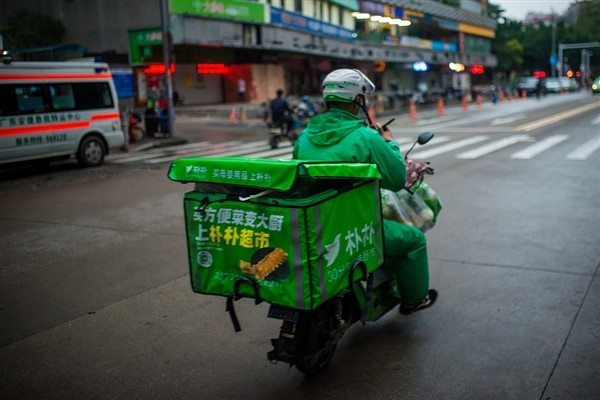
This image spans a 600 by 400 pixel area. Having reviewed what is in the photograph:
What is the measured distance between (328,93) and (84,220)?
603 centimetres

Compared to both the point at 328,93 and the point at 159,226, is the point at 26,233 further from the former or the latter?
the point at 328,93

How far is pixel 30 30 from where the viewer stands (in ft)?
106

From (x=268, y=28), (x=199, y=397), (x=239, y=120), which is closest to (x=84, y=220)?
(x=199, y=397)

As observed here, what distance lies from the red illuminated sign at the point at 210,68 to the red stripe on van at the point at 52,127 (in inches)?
776

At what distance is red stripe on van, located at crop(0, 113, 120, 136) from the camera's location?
13633 mm

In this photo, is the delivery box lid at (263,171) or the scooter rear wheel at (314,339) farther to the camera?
the scooter rear wheel at (314,339)

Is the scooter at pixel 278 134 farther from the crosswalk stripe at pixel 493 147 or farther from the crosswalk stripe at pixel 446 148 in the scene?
the crosswalk stripe at pixel 493 147

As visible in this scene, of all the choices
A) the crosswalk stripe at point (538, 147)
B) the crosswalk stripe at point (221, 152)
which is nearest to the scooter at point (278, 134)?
the crosswalk stripe at point (221, 152)

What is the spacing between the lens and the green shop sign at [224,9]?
29.6m

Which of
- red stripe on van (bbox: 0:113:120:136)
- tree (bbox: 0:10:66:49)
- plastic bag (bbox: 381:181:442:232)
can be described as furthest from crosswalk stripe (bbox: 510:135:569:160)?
tree (bbox: 0:10:66:49)

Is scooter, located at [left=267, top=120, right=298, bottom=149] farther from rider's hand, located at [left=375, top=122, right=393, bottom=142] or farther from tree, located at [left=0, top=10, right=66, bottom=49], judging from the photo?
tree, located at [left=0, top=10, right=66, bottom=49]

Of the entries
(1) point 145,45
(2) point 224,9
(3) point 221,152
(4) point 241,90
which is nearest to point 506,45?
(4) point 241,90

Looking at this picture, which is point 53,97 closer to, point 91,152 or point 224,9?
point 91,152

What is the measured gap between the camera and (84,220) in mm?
8891
